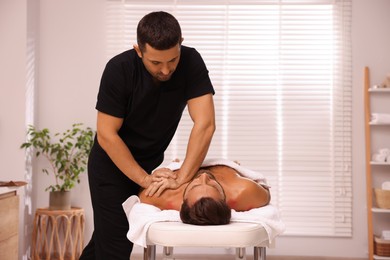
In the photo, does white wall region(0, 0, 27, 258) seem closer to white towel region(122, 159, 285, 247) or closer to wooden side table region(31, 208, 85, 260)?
wooden side table region(31, 208, 85, 260)

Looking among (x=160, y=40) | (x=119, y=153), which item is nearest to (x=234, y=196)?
(x=119, y=153)

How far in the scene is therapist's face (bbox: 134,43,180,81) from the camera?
178 centimetres

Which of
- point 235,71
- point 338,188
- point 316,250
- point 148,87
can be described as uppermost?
point 235,71

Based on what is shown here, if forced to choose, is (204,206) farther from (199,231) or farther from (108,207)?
(108,207)

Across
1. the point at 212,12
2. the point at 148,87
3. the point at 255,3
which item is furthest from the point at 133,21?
the point at 148,87

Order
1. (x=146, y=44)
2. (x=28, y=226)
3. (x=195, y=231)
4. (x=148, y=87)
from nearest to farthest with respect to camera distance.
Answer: (x=195, y=231)
(x=146, y=44)
(x=148, y=87)
(x=28, y=226)

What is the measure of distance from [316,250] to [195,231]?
2.47 m

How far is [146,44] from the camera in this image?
1.79m

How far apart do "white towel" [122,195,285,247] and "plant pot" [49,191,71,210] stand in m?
1.93

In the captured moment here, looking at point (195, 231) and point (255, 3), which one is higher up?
point (255, 3)

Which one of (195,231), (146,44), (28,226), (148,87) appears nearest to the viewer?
(195,231)

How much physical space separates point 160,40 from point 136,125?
0.43 metres

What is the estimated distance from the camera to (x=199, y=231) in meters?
1.62

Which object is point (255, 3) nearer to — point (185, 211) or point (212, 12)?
point (212, 12)
